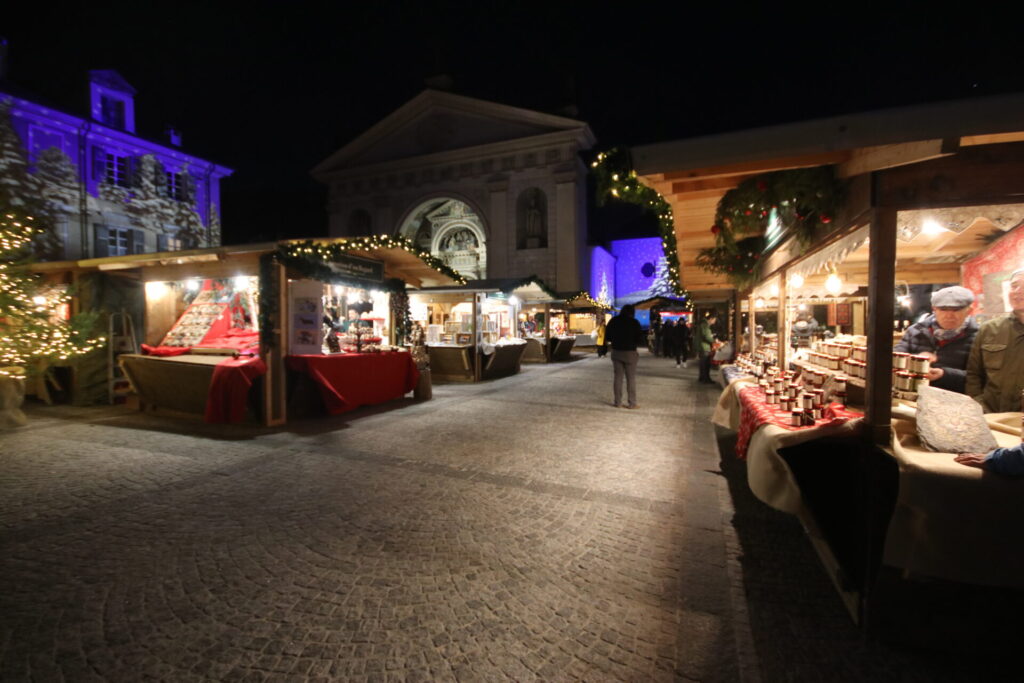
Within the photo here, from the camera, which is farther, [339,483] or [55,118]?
[55,118]

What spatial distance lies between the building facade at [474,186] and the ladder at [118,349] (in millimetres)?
22202

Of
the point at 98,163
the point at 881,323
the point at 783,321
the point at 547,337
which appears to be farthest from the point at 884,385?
the point at 98,163

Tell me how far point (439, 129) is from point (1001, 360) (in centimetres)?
3332

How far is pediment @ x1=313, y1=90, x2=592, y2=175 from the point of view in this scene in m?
29.4

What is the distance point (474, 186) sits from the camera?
30.5 meters

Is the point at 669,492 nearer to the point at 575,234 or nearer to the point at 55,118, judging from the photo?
the point at 575,234

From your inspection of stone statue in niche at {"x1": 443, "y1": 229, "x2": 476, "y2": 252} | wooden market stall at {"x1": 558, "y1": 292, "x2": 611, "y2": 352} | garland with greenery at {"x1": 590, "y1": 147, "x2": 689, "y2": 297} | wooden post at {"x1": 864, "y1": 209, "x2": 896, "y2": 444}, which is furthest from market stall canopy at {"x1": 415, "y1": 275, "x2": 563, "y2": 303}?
stone statue in niche at {"x1": 443, "y1": 229, "x2": 476, "y2": 252}

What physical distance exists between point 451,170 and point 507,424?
90.2 ft

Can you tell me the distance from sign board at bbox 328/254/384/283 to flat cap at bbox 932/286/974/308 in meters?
7.78

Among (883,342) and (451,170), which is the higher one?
(451,170)

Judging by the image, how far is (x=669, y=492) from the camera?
14.0 feet

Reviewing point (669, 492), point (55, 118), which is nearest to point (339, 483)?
point (669, 492)

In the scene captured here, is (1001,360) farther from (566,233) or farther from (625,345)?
(566,233)

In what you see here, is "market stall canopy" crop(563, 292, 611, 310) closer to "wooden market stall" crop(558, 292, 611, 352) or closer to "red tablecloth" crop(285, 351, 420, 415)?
"wooden market stall" crop(558, 292, 611, 352)
